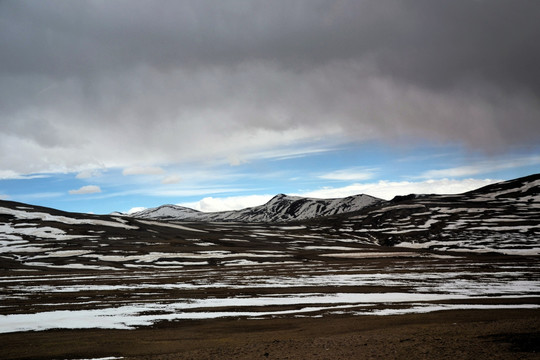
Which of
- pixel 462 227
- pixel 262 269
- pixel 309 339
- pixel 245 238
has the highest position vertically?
pixel 245 238

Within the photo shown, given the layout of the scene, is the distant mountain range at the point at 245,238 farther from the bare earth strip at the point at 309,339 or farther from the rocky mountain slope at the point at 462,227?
the bare earth strip at the point at 309,339

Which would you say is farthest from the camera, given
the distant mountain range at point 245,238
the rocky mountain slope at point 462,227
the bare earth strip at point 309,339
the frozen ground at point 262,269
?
the rocky mountain slope at point 462,227

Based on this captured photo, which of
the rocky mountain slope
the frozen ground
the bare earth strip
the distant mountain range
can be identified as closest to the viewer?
the bare earth strip

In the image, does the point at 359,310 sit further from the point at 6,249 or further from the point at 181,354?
the point at 6,249

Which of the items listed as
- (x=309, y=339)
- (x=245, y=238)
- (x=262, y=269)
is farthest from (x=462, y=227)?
(x=309, y=339)

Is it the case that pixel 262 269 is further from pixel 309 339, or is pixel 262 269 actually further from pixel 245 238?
pixel 245 238

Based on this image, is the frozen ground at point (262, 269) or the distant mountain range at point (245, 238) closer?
the frozen ground at point (262, 269)

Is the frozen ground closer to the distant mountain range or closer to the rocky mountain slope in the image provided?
the distant mountain range

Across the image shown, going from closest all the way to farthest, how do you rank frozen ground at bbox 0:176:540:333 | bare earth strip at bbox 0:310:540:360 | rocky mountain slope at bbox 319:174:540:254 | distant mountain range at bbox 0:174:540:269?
bare earth strip at bbox 0:310:540:360, frozen ground at bbox 0:176:540:333, distant mountain range at bbox 0:174:540:269, rocky mountain slope at bbox 319:174:540:254

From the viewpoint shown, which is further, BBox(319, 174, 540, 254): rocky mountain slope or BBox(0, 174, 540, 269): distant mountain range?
BBox(319, 174, 540, 254): rocky mountain slope

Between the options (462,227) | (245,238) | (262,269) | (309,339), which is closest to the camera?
(309,339)

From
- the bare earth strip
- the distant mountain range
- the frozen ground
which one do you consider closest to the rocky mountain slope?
the distant mountain range

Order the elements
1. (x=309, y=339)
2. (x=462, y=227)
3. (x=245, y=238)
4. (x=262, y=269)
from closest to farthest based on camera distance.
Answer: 1. (x=309, y=339)
2. (x=262, y=269)
3. (x=245, y=238)
4. (x=462, y=227)


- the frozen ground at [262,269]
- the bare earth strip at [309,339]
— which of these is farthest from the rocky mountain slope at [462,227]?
the bare earth strip at [309,339]
